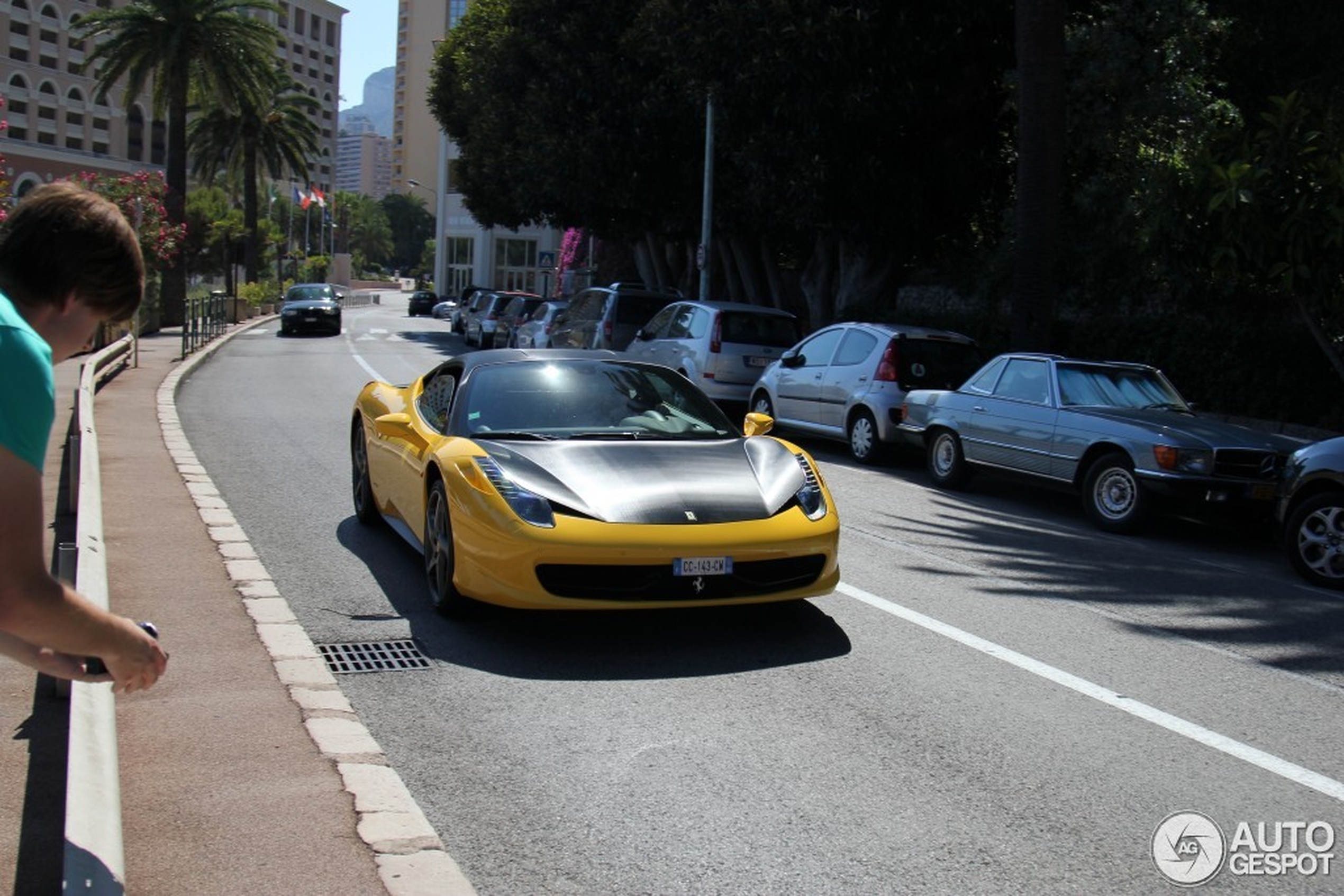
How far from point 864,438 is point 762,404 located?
8.50 ft

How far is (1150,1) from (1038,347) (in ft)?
21.6

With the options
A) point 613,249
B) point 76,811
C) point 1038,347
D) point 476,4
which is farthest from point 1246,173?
point 613,249

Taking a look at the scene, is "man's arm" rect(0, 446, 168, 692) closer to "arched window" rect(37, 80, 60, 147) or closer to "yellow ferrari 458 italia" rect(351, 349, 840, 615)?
"yellow ferrari 458 italia" rect(351, 349, 840, 615)

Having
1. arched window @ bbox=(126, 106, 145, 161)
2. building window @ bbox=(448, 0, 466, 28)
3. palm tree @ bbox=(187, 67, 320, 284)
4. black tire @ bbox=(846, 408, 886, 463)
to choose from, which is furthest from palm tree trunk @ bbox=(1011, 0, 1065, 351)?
building window @ bbox=(448, 0, 466, 28)

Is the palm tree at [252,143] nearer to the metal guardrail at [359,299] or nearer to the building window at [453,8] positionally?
the metal guardrail at [359,299]

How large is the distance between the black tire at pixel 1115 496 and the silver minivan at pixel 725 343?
7.46 metres

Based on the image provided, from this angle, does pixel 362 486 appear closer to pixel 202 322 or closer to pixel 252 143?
pixel 202 322

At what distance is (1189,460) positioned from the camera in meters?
11.1

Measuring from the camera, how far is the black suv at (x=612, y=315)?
23.5 meters

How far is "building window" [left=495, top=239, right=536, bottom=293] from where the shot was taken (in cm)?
9938

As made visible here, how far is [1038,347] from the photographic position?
62.0 feet

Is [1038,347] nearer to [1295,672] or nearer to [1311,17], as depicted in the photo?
[1311,17]

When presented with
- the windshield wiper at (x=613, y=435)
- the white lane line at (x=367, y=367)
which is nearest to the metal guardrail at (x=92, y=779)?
the windshield wiper at (x=613, y=435)

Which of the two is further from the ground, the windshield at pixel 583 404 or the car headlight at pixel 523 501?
the windshield at pixel 583 404
